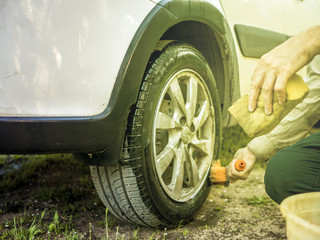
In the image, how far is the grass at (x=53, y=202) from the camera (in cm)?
175

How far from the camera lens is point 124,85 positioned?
1403 mm

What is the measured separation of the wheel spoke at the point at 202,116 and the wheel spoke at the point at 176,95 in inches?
5.9

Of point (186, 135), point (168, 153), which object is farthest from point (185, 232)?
point (186, 135)

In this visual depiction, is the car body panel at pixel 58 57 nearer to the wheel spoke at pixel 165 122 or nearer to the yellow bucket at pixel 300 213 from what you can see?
the wheel spoke at pixel 165 122

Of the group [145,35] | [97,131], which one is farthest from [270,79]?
[97,131]

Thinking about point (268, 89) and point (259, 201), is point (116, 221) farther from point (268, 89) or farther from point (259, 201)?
point (268, 89)

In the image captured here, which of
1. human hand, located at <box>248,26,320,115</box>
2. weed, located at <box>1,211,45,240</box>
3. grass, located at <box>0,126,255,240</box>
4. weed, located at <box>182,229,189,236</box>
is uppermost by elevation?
human hand, located at <box>248,26,320,115</box>

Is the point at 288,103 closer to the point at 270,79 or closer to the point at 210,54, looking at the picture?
the point at 270,79

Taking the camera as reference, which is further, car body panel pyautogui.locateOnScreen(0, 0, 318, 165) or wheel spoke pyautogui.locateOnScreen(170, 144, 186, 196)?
wheel spoke pyautogui.locateOnScreen(170, 144, 186, 196)

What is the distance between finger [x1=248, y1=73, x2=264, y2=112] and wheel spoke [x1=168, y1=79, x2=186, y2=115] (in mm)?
478

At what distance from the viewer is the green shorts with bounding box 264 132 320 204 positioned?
1.27 m

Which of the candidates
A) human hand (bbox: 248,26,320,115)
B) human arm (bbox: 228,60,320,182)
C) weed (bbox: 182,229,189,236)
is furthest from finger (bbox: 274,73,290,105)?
weed (bbox: 182,229,189,236)

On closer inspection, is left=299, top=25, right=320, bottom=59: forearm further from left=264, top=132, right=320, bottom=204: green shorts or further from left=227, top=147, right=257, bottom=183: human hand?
left=227, top=147, right=257, bottom=183: human hand

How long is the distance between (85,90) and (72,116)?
0.12 meters
